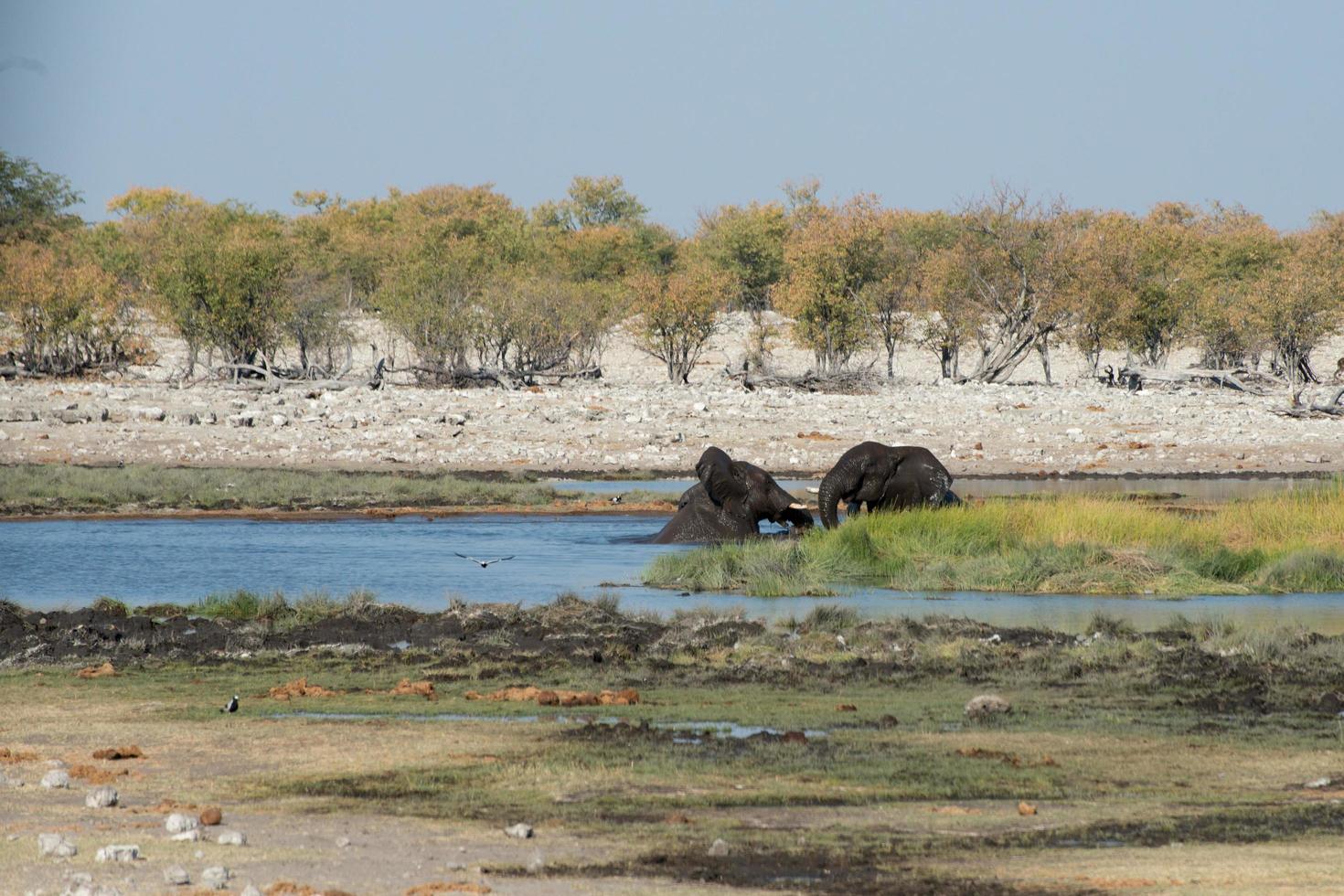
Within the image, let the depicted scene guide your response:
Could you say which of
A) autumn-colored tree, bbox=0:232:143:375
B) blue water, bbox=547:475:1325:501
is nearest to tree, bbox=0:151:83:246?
autumn-colored tree, bbox=0:232:143:375

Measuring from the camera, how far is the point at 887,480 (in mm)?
21500

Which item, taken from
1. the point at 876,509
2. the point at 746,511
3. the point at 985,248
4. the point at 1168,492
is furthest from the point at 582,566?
the point at 985,248

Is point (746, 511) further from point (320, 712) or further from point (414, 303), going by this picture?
point (414, 303)

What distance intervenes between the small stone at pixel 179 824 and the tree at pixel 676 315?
153ft

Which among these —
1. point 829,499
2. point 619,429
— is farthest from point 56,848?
point 619,429

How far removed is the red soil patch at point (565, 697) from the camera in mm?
10416

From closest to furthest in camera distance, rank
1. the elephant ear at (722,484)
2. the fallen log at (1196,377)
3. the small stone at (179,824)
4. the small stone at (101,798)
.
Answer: the small stone at (179,824) → the small stone at (101,798) → the elephant ear at (722,484) → the fallen log at (1196,377)

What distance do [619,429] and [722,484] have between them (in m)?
15.2

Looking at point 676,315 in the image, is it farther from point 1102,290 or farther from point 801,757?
point 801,757

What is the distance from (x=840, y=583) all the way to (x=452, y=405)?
22290 mm

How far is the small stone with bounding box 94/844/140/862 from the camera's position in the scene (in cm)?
642

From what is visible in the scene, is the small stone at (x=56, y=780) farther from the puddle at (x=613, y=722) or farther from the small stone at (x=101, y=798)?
the puddle at (x=613, y=722)

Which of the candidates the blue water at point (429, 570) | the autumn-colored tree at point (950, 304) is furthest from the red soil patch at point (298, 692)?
the autumn-colored tree at point (950, 304)

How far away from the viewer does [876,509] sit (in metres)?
Result: 21.3
